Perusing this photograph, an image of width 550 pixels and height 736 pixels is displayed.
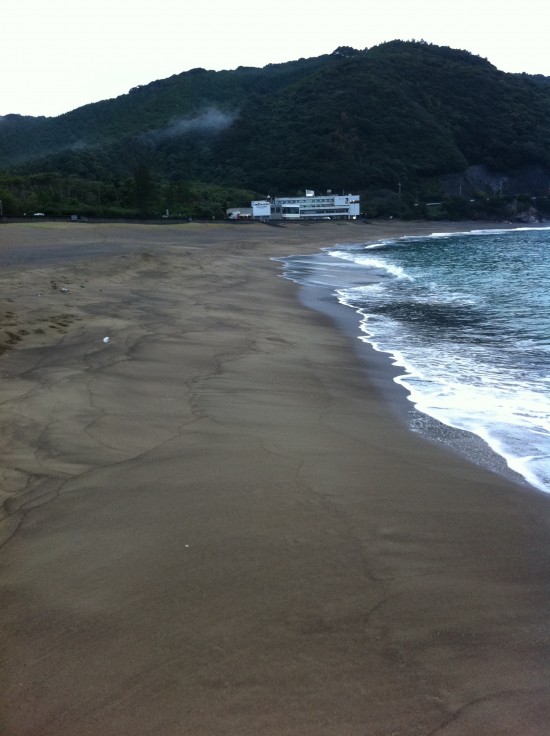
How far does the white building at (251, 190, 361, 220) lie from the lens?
10544cm

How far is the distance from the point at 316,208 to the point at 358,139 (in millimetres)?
36604

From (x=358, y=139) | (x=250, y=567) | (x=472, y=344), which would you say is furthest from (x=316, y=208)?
(x=250, y=567)

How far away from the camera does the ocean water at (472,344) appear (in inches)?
266

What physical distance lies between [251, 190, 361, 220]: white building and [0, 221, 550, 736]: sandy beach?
98.9 m

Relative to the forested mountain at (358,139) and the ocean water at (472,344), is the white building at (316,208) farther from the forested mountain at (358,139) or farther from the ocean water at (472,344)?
the ocean water at (472,344)

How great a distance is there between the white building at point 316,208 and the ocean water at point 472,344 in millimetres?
80139

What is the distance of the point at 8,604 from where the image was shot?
10.9ft

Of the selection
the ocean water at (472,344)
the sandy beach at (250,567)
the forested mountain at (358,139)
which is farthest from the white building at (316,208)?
the sandy beach at (250,567)

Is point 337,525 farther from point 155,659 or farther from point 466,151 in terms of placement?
point 466,151

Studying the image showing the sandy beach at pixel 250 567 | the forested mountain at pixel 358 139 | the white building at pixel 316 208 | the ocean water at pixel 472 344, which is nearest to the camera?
the sandy beach at pixel 250 567

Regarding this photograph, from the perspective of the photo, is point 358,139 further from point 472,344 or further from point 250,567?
point 250,567

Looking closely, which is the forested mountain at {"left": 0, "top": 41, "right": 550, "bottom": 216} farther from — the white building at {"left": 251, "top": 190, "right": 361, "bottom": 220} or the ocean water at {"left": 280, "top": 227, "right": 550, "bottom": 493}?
the ocean water at {"left": 280, "top": 227, "right": 550, "bottom": 493}

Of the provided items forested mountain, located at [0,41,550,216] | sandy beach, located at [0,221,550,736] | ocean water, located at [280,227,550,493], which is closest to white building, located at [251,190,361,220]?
forested mountain, located at [0,41,550,216]

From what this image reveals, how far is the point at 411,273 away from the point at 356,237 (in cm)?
4106
